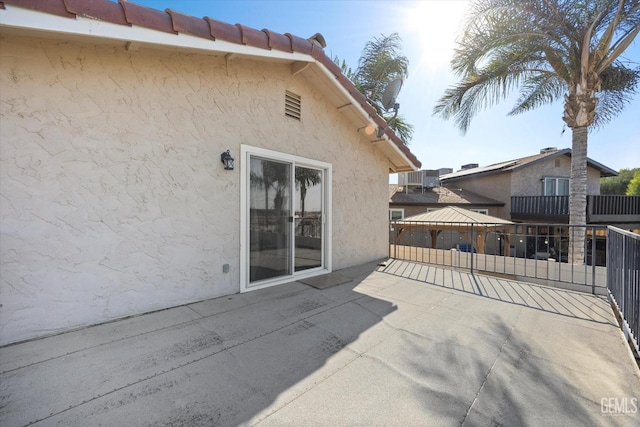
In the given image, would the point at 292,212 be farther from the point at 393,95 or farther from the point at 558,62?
the point at 558,62

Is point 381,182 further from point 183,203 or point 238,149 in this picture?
point 183,203

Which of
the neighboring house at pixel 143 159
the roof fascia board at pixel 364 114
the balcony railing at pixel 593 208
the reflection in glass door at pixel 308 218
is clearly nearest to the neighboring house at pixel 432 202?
the balcony railing at pixel 593 208

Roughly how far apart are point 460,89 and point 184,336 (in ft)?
32.9

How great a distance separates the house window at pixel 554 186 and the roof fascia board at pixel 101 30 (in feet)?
67.0

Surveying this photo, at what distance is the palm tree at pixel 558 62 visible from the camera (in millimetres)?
6992

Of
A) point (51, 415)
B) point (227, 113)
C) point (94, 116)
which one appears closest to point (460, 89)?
point (227, 113)

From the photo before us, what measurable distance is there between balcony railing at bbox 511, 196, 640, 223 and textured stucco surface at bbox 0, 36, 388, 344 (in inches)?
673

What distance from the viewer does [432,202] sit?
16797 millimetres

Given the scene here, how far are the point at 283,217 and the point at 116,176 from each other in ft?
8.27

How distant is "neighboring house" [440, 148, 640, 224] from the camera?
1483 cm

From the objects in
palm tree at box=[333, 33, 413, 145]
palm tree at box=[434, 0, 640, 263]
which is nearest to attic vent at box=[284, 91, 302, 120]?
palm tree at box=[434, 0, 640, 263]

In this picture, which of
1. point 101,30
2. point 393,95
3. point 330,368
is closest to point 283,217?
point 330,368

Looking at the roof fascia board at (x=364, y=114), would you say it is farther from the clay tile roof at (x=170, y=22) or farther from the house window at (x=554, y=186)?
the house window at (x=554, y=186)

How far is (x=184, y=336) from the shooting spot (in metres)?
3.05
